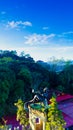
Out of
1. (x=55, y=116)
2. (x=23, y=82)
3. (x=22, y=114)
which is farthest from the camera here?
(x=23, y=82)

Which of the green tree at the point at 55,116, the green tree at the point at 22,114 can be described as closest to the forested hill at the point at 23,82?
the green tree at the point at 22,114

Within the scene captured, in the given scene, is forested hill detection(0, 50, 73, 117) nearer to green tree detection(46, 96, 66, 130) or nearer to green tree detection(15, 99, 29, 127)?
green tree detection(15, 99, 29, 127)

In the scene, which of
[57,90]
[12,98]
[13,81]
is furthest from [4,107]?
[57,90]

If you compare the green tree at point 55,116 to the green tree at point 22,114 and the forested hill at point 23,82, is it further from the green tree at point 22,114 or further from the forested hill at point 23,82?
the forested hill at point 23,82

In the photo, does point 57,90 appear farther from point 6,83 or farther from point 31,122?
point 31,122

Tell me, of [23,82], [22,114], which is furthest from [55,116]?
[23,82]

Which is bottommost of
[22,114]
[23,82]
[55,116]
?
[22,114]

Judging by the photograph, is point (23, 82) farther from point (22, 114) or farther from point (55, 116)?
point (55, 116)

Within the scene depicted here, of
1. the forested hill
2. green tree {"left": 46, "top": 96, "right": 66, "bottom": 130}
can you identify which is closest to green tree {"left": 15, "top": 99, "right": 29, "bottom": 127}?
green tree {"left": 46, "top": 96, "right": 66, "bottom": 130}
